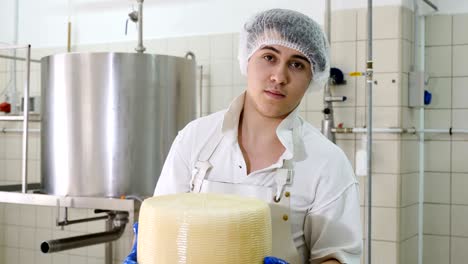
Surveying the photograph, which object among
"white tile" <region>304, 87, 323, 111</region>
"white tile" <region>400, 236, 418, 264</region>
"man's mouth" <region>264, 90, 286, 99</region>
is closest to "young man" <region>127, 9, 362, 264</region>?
"man's mouth" <region>264, 90, 286, 99</region>

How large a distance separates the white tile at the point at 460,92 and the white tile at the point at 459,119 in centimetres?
3

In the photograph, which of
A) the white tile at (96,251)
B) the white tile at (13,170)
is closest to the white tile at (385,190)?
the white tile at (96,251)

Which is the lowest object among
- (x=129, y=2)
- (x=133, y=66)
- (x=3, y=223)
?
(x=3, y=223)

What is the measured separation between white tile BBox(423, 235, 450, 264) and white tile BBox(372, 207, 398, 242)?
0.95ft

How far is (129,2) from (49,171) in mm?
1344

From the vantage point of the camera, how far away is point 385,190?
2814 mm

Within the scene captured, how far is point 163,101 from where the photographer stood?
8.77 feet

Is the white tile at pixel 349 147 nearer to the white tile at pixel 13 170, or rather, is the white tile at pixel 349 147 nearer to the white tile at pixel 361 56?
the white tile at pixel 361 56

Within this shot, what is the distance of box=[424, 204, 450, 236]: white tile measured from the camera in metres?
2.90

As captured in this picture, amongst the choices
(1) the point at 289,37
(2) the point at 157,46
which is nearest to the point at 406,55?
(2) the point at 157,46

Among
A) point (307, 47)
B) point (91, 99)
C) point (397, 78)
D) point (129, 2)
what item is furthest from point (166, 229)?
point (129, 2)

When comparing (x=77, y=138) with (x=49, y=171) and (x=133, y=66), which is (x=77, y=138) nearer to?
(x=49, y=171)

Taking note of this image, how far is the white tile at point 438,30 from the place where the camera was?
2.89 m

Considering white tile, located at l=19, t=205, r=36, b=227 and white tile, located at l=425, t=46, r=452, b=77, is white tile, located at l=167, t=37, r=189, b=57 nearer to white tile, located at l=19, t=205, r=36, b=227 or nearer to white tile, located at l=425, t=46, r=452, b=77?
white tile, located at l=425, t=46, r=452, b=77
